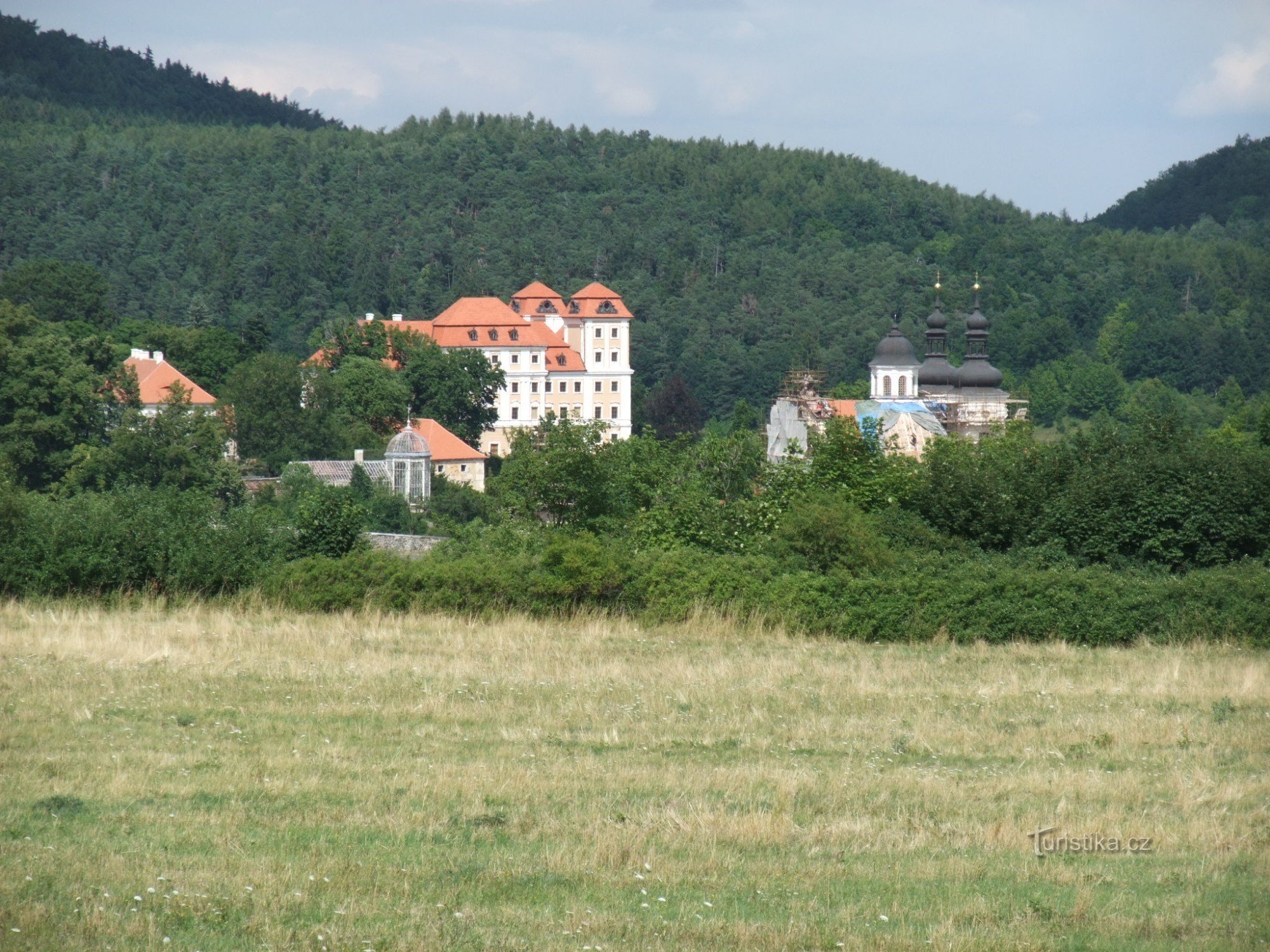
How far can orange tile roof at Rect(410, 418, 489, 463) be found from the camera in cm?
9281

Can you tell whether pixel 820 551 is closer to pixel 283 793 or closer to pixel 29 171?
pixel 283 793

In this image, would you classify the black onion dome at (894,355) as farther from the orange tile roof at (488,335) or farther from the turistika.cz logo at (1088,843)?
the turistika.cz logo at (1088,843)

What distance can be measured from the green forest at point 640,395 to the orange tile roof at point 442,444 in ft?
10.3

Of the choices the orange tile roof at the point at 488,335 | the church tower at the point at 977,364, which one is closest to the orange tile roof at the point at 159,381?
the orange tile roof at the point at 488,335

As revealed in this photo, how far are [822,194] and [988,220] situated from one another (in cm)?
1931

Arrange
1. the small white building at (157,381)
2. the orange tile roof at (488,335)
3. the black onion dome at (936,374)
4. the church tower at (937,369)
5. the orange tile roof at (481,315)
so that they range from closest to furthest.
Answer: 1. the small white building at (157,381)
2. the church tower at (937,369)
3. the black onion dome at (936,374)
4. the orange tile roof at (488,335)
5. the orange tile roof at (481,315)

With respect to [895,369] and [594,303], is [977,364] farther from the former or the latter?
[594,303]

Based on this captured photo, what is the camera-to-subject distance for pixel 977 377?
8806 cm

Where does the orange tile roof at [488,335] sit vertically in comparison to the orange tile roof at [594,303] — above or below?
below

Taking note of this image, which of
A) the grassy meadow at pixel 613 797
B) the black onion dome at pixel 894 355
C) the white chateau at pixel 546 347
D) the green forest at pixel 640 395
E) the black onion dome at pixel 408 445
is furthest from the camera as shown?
the white chateau at pixel 546 347

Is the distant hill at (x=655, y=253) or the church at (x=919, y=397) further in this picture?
the distant hill at (x=655, y=253)

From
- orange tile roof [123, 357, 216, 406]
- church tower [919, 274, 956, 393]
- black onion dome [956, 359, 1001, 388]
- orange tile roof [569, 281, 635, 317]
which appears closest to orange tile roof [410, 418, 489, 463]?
orange tile roof [123, 357, 216, 406]

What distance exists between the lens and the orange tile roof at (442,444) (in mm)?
92812

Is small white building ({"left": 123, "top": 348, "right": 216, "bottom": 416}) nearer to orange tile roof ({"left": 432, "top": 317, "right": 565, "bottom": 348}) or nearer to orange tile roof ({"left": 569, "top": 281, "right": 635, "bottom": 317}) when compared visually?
orange tile roof ({"left": 432, "top": 317, "right": 565, "bottom": 348})
